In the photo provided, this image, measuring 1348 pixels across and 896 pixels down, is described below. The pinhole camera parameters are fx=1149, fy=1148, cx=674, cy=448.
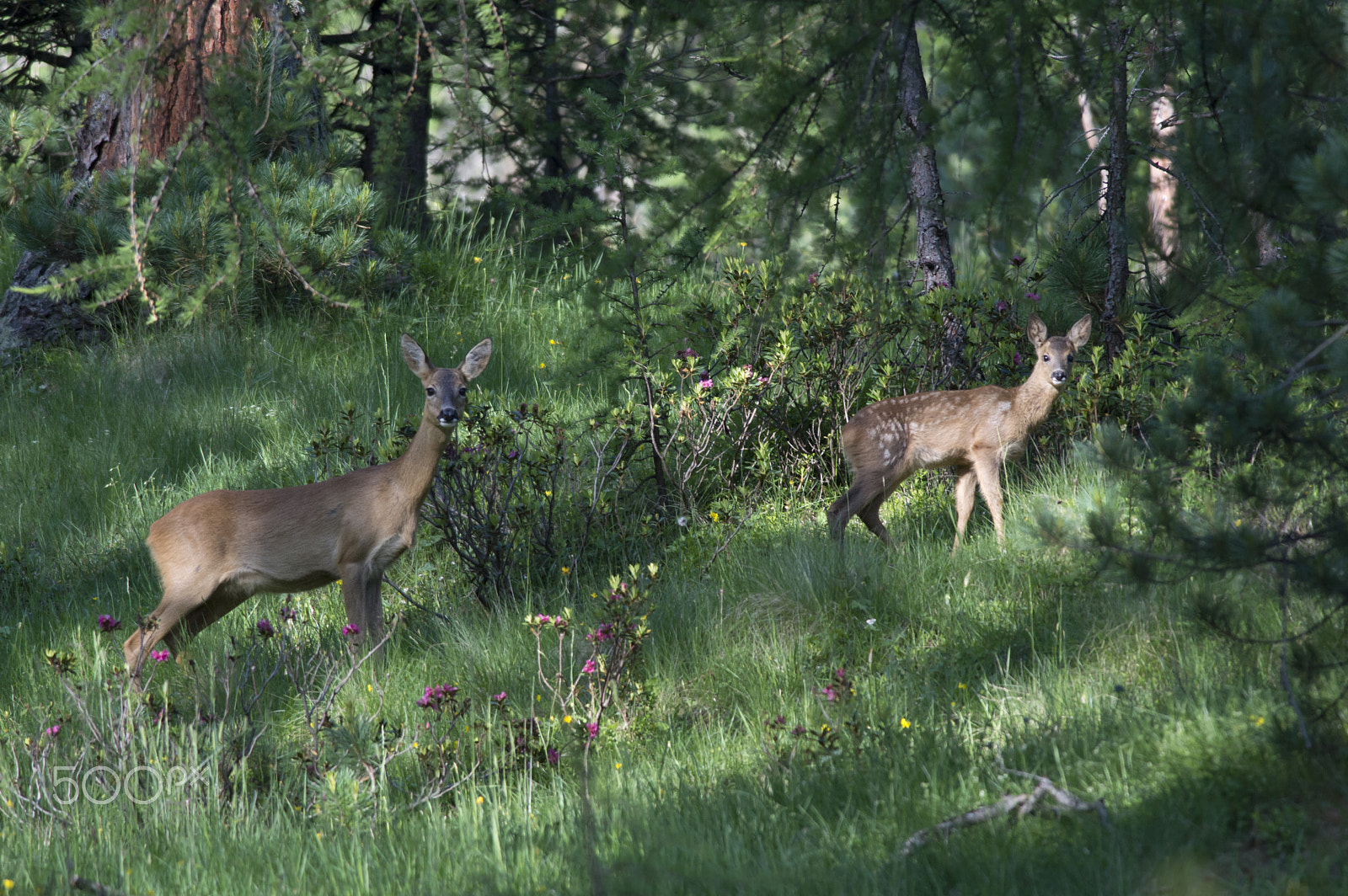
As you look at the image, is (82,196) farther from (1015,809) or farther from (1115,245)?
(1015,809)

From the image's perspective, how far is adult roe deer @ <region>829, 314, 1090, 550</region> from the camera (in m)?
7.44

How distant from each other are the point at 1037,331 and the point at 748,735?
431 cm

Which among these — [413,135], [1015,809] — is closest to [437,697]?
[1015,809]

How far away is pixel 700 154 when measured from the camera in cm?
389

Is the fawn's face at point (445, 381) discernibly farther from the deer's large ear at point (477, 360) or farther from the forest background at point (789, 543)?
the forest background at point (789, 543)

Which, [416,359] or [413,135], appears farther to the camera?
[413,135]

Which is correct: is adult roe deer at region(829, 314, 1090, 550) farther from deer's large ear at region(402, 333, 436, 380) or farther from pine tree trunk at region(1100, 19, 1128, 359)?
deer's large ear at region(402, 333, 436, 380)

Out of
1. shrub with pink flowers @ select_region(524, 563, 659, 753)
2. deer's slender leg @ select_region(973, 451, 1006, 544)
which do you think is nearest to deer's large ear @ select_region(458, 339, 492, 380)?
shrub with pink flowers @ select_region(524, 563, 659, 753)

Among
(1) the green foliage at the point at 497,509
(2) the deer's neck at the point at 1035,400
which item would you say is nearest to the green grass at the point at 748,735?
(1) the green foliage at the point at 497,509

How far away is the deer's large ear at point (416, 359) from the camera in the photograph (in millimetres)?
6504

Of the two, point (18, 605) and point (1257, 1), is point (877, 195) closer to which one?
point (1257, 1)

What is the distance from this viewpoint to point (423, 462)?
6242 mm

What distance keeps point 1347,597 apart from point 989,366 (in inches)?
A: 224

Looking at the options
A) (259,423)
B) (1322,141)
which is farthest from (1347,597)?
(259,423)
